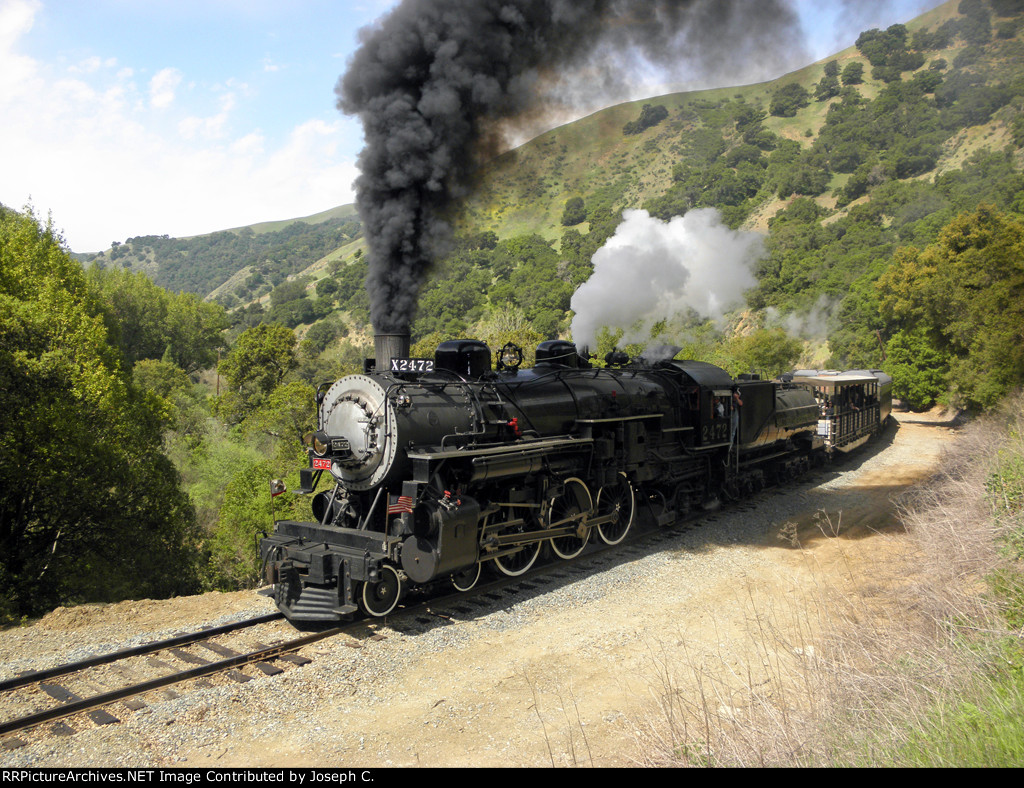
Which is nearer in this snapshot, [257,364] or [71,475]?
[71,475]

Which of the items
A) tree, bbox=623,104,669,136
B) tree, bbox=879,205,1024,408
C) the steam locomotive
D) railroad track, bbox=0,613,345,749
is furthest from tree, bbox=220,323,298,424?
tree, bbox=623,104,669,136

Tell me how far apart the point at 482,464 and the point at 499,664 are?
102 inches

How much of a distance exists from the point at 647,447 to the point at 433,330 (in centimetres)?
5588

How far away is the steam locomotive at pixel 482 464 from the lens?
→ 8.08 metres

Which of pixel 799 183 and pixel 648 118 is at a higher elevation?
pixel 648 118

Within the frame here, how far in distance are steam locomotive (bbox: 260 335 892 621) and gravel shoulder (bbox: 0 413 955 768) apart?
2.66 feet

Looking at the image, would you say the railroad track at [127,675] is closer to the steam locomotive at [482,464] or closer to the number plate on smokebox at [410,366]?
the steam locomotive at [482,464]

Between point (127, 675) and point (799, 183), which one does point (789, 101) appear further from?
point (127, 675)

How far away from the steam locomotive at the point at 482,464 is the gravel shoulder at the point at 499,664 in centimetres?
81

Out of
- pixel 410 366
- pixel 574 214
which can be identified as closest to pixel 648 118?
pixel 574 214

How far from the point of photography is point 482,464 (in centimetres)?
871

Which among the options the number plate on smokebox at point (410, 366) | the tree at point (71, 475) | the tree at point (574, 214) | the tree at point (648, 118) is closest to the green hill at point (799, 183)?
the tree at point (574, 214)

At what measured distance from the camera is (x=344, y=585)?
7879mm
